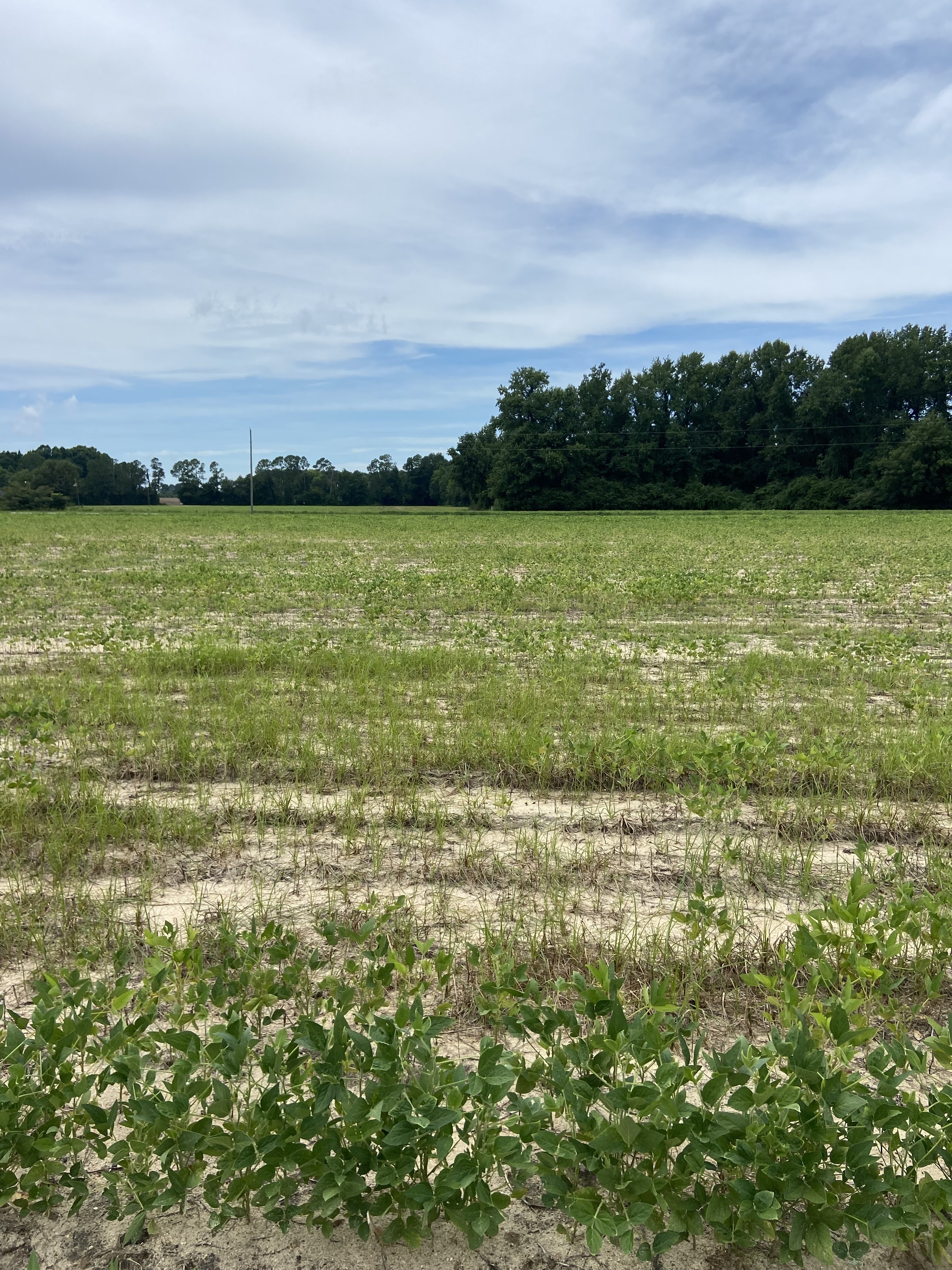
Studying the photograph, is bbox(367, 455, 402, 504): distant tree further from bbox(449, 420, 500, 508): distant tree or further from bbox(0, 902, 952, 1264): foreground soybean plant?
bbox(0, 902, 952, 1264): foreground soybean plant

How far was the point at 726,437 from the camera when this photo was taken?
89562 millimetres

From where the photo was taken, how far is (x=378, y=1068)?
2.46 m

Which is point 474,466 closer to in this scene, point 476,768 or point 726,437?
point 726,437

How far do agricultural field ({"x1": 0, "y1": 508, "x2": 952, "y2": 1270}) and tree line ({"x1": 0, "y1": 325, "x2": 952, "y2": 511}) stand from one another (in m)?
73.6

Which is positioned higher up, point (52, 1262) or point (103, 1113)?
point (103, 1113)

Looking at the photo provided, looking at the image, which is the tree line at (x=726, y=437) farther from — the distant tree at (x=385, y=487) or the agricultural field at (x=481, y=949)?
the agricultural field at (x=481, y=949)

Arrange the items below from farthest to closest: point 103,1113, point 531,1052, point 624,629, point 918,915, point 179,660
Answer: point 624,629, point 179,660, point 918,915, point 531,1052, point 103,1113

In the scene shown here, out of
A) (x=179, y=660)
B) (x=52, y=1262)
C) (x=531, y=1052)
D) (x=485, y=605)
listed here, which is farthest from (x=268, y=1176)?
(x=485, y=605)

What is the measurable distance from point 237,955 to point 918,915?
9.88 feet

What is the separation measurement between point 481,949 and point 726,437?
304 ft

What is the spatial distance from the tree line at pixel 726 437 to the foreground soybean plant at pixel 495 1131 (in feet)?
257

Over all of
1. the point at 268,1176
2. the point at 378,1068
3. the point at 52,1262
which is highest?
the point at 378,1068

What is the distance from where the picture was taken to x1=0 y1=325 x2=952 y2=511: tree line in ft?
263

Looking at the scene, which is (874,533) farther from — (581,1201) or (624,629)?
(581,1201)
